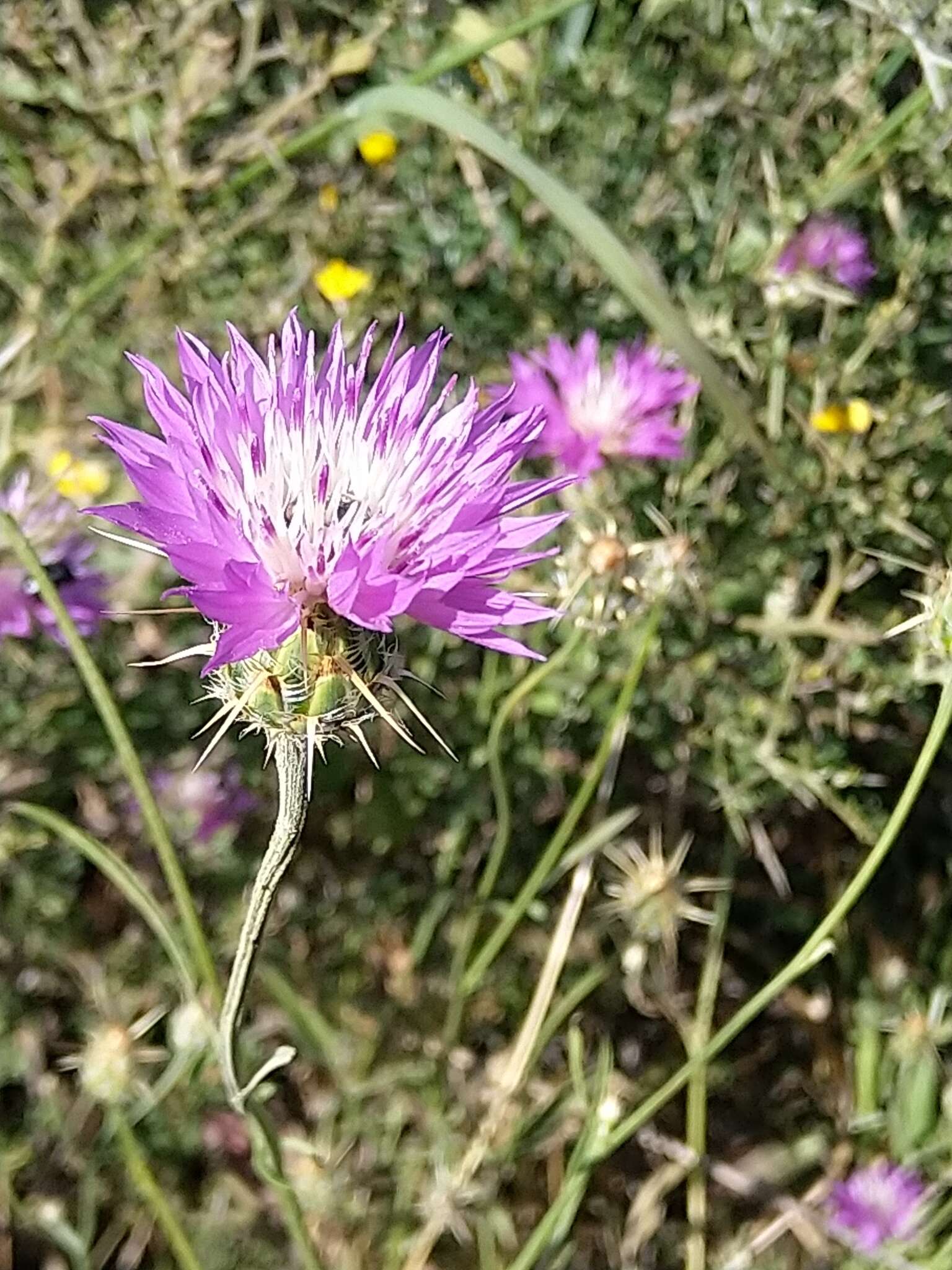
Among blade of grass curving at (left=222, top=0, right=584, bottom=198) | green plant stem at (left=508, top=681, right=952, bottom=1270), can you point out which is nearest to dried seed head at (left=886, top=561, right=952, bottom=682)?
green plant stem at (left=508, top=681, right=952, bottom=1270)

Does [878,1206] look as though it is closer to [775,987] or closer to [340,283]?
[775,987]

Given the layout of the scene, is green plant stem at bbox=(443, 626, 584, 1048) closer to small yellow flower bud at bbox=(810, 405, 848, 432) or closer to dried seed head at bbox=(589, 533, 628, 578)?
dried seed head at bbox=(589, 533, 628, 578)

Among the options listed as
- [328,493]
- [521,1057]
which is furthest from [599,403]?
[521,1057]

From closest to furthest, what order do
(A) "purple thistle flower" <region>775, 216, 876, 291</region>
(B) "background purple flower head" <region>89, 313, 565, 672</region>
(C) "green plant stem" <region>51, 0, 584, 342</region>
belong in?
(B) "background purple flower head" <region>89, 313, 565, 672</region> < (C) "green plant stem" <region>51, 0, 584, 342</region> < (A) "purple thistle flower" <region>775, 216, 876, 291</region>

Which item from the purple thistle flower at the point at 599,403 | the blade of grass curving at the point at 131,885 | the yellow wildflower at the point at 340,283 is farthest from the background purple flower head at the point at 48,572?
the purple thistle flower at the point at 599,403

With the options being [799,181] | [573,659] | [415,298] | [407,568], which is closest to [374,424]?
[407,568]

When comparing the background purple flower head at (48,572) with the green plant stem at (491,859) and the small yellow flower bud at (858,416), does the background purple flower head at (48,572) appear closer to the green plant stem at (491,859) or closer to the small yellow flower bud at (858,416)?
the green plant stem at (491,859)

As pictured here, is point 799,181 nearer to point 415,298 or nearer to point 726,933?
point 415,298
